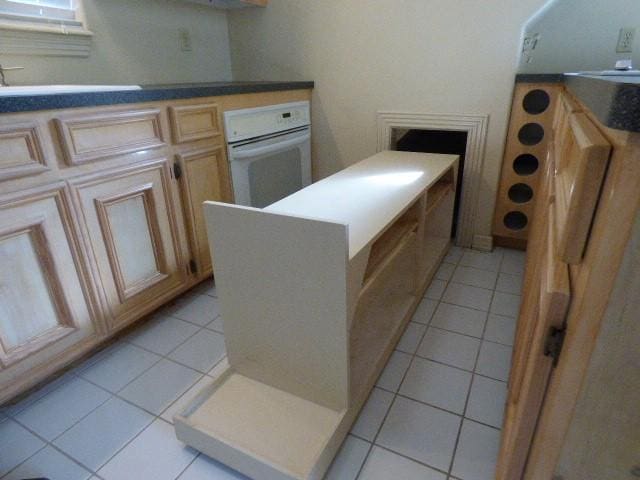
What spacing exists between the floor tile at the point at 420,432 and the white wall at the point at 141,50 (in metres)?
1.98

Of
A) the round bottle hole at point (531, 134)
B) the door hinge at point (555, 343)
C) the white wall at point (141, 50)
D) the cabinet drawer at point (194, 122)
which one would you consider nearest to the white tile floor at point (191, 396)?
the door hinge at point (555, 343)

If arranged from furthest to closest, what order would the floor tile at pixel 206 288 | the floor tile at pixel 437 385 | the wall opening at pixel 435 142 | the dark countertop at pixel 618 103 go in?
the wall opening at pixel 435 142 → the floor tile at pixel 206 288 → the floor tile at pixel 437 385 → the dark countertop at pixel 618 103

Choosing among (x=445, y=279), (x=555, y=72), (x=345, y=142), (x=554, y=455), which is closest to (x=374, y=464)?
(x=554, y=455)

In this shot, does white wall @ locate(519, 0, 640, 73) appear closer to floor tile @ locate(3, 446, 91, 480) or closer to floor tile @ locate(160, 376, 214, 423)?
floor tile @ locate(160, 376, 214, 423)

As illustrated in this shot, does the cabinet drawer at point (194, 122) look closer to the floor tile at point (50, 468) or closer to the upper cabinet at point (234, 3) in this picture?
the upper cabinet at point (234, 3)

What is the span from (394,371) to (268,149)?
1.30 meters

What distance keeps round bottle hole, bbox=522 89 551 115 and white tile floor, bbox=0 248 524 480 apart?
42.0 inches

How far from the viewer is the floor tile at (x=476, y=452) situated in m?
1.07

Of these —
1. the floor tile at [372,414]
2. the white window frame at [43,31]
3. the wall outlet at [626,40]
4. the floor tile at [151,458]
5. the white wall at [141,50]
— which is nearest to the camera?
the floor tile at [151,458]

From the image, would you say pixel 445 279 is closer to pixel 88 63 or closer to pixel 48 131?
pixel 48 131

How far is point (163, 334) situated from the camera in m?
1.69

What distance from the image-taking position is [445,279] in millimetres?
2072

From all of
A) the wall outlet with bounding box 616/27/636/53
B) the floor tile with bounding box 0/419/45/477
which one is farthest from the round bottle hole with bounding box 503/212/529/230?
the floor tile with bounding box 0/419/45/477

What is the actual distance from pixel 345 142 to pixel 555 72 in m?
1.20
